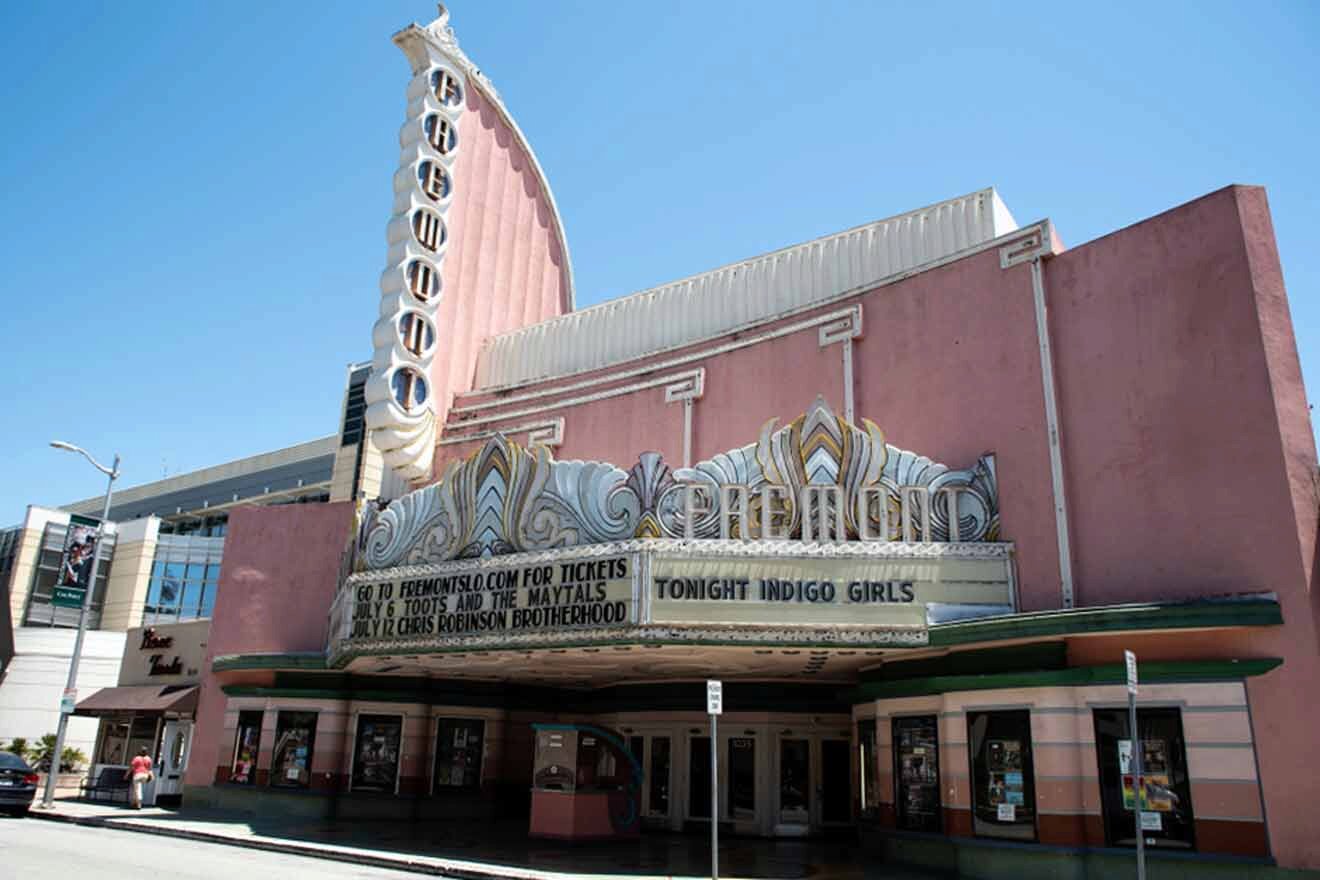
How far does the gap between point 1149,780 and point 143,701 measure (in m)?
24.9

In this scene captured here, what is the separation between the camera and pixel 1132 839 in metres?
13.4

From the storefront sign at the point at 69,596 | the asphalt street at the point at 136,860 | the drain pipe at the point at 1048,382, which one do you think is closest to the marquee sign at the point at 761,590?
the drain pipe at the point at 1048,382

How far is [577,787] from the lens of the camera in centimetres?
1917

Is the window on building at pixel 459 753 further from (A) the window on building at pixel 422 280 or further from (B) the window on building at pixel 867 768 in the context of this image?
(A) the window on building at pixel 422 280

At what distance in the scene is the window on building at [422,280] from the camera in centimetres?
2492

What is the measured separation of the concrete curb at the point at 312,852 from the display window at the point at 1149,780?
25.4 feet

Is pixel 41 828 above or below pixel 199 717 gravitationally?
below

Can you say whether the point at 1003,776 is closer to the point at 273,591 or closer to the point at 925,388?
the point at 925,388

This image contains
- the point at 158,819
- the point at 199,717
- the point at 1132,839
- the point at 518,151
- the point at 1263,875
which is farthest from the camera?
the point at 518,151

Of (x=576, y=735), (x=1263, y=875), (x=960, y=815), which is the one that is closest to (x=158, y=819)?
(x=576, y=735)

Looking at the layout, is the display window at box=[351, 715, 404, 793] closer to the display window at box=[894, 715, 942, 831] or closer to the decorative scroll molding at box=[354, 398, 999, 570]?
the decorative scroll molding at box=[354, 398, 999, 570]

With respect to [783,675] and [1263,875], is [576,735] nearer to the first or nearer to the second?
[783,675]

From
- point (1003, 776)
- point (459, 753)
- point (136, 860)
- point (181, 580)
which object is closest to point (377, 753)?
point (459, 753)

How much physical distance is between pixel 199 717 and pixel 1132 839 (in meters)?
22.0
